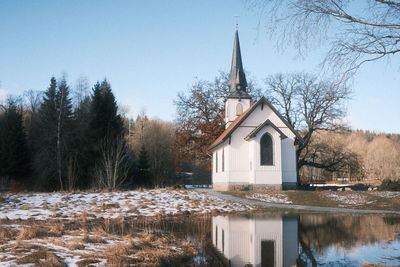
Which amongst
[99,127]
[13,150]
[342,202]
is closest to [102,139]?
[99,127]

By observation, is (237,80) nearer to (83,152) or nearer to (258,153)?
(258,153)

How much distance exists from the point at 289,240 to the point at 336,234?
77.9 inches

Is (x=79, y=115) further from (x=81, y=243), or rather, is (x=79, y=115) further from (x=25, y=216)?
(x=81, y=243)

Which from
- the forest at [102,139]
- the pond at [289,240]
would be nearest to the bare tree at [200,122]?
the forest at [102,139]

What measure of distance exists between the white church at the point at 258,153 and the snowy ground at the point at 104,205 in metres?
7.43

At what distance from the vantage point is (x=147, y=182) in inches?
1447

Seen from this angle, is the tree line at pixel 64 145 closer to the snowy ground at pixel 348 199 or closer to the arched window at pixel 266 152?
the arched window at pixel 266 152

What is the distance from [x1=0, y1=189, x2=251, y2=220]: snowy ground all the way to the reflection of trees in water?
569 cm

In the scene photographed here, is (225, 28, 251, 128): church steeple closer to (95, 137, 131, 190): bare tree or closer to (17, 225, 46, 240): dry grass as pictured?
(95, 137, 131, 190): bare tree

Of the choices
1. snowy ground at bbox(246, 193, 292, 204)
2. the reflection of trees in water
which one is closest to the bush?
snowy ground at bbox(246, 193, 292, 204)

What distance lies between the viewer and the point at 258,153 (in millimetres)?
26953

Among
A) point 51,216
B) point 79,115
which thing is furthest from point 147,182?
point 51,216

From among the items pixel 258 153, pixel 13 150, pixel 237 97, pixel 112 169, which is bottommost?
pixel 112 169

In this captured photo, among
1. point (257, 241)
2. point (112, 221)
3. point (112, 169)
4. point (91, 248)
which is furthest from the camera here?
point (112, 169)
